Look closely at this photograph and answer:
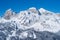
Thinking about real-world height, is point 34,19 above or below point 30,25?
above

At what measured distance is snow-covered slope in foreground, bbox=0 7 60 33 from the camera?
112688 millimetres

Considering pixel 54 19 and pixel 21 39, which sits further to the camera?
pixel 54 19

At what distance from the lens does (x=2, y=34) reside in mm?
106688

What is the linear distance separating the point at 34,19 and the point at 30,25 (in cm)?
367

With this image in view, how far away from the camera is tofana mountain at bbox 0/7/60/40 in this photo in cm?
10881

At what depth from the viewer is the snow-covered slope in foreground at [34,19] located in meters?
113

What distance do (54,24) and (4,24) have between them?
1630 centimetres

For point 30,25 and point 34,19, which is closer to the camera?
point 30,25

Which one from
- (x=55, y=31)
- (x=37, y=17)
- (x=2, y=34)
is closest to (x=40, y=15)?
(x=37, y=17)

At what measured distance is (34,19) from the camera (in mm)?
116375

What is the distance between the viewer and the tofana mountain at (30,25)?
10881 cm

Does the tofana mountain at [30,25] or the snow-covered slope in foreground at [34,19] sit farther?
the snow-covered slope in foreground at [34,19]

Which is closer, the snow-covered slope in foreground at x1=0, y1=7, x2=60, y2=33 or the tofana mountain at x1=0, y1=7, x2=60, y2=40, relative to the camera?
the tofana mountain at x1=0, y1=7, x2=60, y2=40

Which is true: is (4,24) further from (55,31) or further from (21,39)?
(55,31)
